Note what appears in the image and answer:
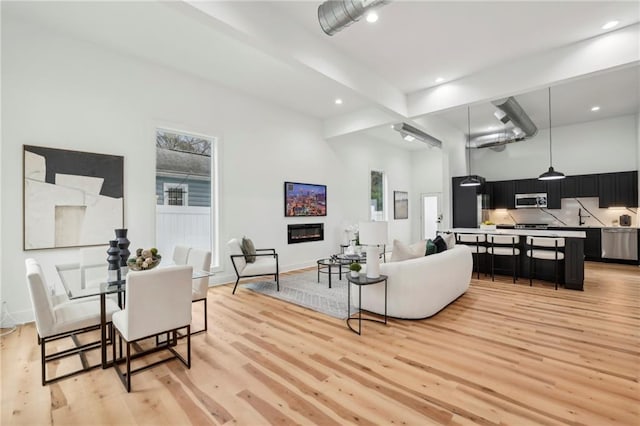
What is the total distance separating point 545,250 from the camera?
5207 mm

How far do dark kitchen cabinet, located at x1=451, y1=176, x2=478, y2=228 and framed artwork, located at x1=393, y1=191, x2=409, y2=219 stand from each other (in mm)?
1975

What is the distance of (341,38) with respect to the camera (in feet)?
12.8

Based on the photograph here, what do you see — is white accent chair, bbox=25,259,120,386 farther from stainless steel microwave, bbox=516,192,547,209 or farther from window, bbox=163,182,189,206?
stainless steel microwave, bbox=516,192,547,209

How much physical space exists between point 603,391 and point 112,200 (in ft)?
18.4

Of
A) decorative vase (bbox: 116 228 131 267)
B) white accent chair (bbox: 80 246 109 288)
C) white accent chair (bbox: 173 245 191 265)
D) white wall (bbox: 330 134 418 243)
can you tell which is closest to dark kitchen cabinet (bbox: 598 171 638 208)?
white wall (bbox: 330 134 418 243)

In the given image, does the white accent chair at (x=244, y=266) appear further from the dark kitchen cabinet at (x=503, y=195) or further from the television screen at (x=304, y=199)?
the dark kitchen cabinet at (x=503, y=195)

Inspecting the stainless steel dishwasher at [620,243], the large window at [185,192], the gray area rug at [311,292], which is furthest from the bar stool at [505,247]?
the large window at [185,192]

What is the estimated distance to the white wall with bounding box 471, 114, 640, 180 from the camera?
24.2 ft

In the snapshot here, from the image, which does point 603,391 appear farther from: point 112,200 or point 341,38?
point 112,200

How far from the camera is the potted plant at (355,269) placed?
3354 mm

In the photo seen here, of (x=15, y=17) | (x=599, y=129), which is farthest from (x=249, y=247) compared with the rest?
(x=599, y=129)

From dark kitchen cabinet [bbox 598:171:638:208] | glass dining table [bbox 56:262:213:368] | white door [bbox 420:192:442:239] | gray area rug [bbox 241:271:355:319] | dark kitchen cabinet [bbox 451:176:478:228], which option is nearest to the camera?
glass dining table [bbox 56:262:213:368]

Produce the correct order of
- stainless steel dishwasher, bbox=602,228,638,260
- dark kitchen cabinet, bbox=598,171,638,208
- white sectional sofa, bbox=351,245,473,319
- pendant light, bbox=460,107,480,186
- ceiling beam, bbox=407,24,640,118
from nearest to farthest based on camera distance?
white sectional sofa, bbox=351,245,473,319 < ceiling beam, bbox=407,24,640,118 < pendant light, bbox=460,107,480,186 < stainless steel dishwasher, bbox=602,228,638,260 < dark kitchen cabinet, bbox=598,171,638,208

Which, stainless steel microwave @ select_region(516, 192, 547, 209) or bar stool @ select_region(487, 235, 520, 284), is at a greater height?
stainless steel microwave @ select_region(516, 192, 547, 209)
